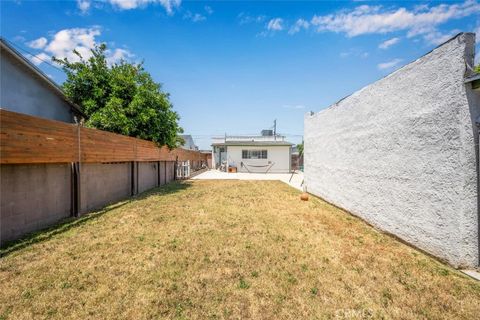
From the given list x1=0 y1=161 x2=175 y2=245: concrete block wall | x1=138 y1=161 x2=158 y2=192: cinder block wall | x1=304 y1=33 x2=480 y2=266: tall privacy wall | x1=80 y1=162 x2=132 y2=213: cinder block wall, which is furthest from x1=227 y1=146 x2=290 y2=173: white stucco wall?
x1=304 y1=33 x2=480 y2=266: tall privacy wall

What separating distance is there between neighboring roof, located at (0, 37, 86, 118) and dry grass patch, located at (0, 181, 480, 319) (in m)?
7.05

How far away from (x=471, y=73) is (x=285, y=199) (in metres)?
7.80

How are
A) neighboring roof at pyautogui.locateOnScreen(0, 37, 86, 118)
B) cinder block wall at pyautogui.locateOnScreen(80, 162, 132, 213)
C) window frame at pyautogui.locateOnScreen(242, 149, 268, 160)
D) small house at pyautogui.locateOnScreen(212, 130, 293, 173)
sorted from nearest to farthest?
cinder block wall at pyautogui.locateOnScreen(80, 162, 132, 213), neighboring roof at pyautogui.locateOnScreen(0, 37, 86, 118), small house at pyautogui.locateOnScreen(212, 130, 293, 173), window frame at pyautogui.locateOnScreen(242, 149, 268, 160)

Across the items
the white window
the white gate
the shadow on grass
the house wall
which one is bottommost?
the shadow on grass

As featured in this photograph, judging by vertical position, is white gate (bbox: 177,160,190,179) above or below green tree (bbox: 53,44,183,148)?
below

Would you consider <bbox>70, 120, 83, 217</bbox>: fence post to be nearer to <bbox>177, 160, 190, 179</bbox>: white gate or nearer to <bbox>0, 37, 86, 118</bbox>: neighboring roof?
<bbox>0, 37, 86, 118</bbox>: neighboring roof

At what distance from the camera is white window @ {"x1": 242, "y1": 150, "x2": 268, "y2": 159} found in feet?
95.6

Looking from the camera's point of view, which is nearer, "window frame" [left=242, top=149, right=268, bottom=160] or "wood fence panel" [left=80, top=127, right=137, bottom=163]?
"wood fence panel" [left=80, top=127, right=137, bottom=163]

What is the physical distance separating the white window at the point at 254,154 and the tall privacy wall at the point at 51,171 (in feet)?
63.2

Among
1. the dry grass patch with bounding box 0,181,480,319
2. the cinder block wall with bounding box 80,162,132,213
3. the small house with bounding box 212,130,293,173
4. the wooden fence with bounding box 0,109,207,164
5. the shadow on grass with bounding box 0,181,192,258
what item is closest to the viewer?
the dry grass patch with bounding box 0,181,480,319

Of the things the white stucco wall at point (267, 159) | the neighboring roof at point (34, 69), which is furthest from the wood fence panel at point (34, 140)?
the white stucco wall at point (267, 159)

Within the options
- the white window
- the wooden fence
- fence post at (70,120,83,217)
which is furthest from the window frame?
fence post at (70,120,83,217)

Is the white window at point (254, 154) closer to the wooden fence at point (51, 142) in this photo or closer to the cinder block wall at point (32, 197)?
the wooden fence at point (51, 142)

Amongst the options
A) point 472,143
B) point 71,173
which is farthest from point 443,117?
point 71,173
